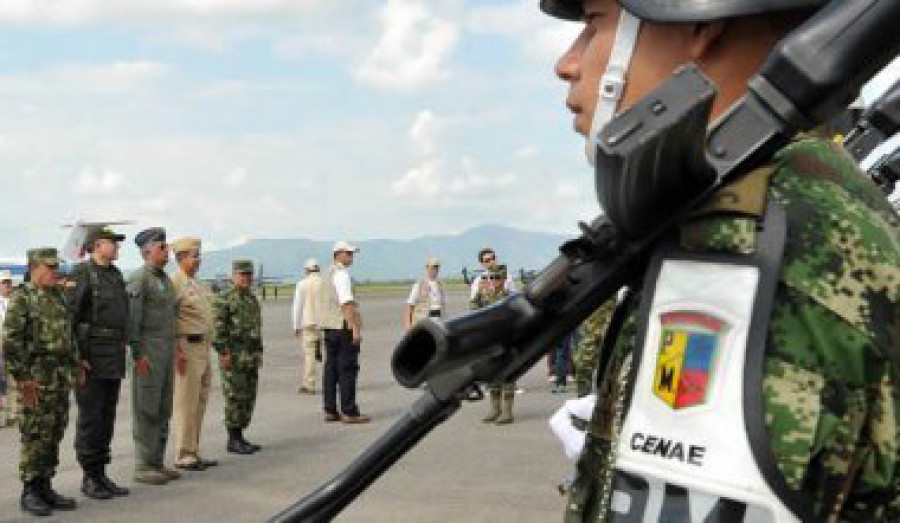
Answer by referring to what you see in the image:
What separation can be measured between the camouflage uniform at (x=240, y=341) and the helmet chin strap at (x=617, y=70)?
29.3 ft

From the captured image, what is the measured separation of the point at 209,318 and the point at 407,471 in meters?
2.25


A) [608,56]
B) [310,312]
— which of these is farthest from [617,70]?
[310,312]

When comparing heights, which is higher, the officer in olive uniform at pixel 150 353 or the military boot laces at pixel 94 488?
the officer in olive uniform at pixel 150 353

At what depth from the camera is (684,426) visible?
1104mm

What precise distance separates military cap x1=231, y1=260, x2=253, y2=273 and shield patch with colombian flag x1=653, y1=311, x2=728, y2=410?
9.37 metres

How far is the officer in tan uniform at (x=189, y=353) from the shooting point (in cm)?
907

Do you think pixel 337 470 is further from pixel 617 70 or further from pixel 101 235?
pixel 617 70

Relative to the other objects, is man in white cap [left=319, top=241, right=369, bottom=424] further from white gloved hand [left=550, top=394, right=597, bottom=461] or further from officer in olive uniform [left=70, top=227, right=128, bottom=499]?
white gloved hand [left=550, top=394, right=597, bottom=461]

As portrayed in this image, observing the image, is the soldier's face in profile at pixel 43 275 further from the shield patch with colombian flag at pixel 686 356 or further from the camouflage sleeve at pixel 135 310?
the shield patch with colombian flag at pixel 686 356

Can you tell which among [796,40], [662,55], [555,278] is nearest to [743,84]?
[662,55]

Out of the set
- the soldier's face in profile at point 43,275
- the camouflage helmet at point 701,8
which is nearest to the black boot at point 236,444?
the soldier's face in profile at point 43,275

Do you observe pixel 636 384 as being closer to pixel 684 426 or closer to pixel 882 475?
pixel 684 426

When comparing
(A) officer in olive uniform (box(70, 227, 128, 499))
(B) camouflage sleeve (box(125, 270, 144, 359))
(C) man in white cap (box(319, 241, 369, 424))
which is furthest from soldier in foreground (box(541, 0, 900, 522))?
(C) man in white cap (box(319, 241, 369, 424))

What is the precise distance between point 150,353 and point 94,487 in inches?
44.7
